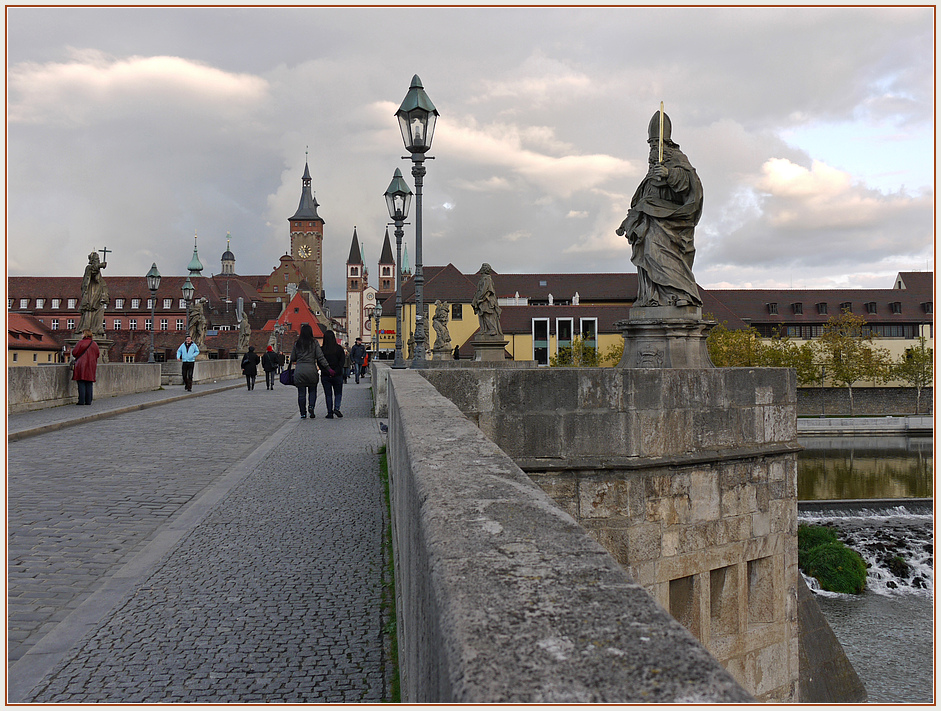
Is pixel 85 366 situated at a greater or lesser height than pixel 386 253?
lesser

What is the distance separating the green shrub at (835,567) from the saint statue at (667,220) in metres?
19.2

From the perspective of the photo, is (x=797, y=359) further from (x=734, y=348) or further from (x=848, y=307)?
(x=848, y=307)

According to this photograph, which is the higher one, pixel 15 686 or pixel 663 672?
pixel 663 672

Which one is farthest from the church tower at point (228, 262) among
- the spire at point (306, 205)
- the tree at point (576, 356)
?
the tree at point (576, 356)

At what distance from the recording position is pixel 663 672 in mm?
1052

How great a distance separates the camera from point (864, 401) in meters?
53.7

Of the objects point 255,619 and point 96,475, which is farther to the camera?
point 96,475

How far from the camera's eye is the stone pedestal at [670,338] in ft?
30.0

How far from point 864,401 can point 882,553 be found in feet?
102

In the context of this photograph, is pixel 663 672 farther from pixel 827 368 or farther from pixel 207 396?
pixel 827 368

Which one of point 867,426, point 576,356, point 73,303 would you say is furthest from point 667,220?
point 73,303

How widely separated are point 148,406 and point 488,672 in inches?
712

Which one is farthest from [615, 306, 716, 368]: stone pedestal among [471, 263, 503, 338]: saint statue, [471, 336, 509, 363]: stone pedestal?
[471, 336, 509, 363]: stone pedestal

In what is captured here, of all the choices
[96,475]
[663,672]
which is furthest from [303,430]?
[663,672]
